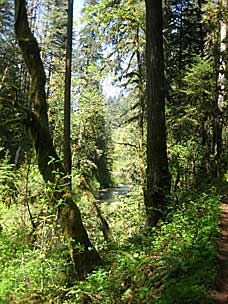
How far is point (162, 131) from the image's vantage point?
6.75 metres

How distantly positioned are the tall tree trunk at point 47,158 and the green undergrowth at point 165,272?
0.42 metres

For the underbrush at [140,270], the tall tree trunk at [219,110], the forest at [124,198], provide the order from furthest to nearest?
the tall tree trunk at [219,110] < the forest at [124,198] < the underbrush at [140,270]

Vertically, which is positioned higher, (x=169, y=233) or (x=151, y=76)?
(x=151, y=76)

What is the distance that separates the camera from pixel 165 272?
3.60 metres

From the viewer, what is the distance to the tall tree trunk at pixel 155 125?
257 inches

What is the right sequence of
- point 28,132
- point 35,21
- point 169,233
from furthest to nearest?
point 35,21 < point 28,132 < point 169,233

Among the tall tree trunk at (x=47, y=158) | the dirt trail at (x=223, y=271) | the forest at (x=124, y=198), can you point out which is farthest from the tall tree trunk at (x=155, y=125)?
the tall tree trunk at (x=47, y=158)

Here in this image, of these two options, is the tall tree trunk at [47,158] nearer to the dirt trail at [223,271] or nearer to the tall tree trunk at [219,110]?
the dirt trail at [223,271]

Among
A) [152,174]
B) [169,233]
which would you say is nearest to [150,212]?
[152,174]

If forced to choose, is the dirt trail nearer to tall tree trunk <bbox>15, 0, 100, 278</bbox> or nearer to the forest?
the forest

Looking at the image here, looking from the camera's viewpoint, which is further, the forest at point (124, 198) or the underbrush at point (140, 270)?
the forest at point (124, 198)

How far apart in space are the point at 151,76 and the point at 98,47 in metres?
7.91

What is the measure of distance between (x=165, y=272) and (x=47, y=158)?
2680mm

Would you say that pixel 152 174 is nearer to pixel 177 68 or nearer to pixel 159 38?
pixel 159 38
